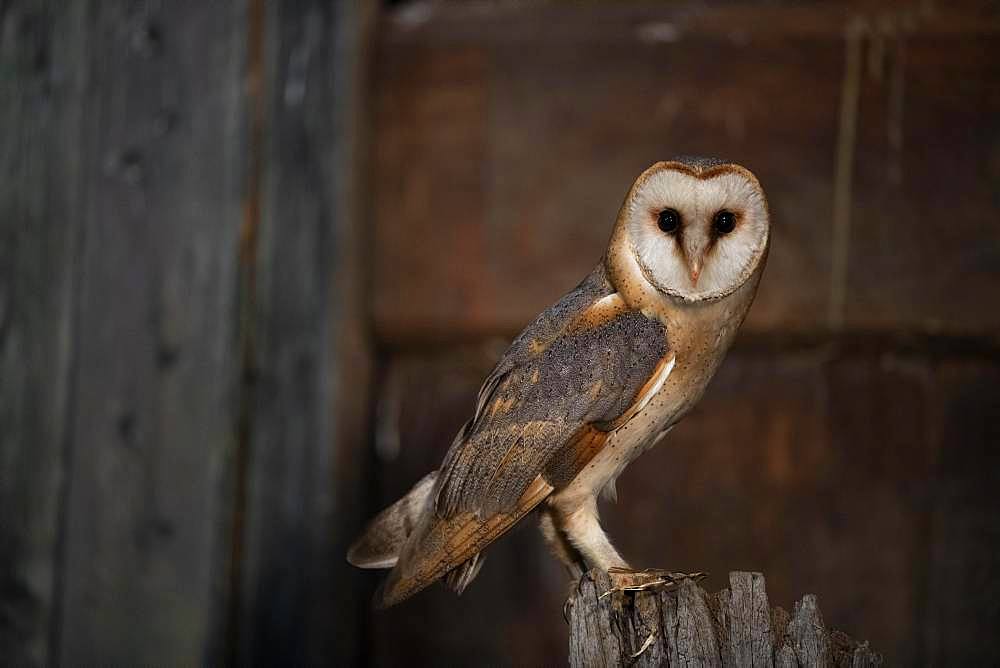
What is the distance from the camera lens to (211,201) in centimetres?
295

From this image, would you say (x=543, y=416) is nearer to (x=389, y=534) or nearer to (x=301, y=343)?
(x=389, y=534)

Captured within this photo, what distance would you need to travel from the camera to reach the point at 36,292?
2.96 meters

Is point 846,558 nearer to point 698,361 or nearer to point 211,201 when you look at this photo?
point 698,361

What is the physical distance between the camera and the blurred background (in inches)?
114

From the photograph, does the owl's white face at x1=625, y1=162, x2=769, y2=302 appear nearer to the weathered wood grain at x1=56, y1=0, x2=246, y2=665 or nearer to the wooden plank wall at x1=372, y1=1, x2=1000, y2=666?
the wooden plank wall at x1=372, y1=1, x2=1000, y2=666

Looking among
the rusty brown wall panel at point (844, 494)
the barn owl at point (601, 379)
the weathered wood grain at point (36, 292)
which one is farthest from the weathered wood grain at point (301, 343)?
the barn owl at point (601, 379)

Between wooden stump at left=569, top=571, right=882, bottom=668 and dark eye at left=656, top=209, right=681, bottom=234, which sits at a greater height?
dark eye at left=656, top=209, right=681, bottom=234

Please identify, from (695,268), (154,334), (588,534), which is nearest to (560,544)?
(588,534)

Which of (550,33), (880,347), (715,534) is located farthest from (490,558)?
(550,33)

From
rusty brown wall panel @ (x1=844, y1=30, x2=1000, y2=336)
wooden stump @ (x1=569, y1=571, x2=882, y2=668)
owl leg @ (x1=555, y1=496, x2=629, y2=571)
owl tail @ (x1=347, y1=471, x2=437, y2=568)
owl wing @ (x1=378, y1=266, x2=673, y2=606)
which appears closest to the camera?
wooden stump @ (x1=569, y1=571, x2=882, y2=668)

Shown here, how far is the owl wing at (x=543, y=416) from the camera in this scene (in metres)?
1.92

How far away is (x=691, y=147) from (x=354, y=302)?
36.7 inches

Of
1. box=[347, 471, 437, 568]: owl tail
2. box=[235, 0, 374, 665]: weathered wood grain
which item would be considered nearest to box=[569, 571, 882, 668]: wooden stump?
box=[347, 471, 437, 568]: owl tail

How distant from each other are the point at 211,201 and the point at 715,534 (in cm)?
151
